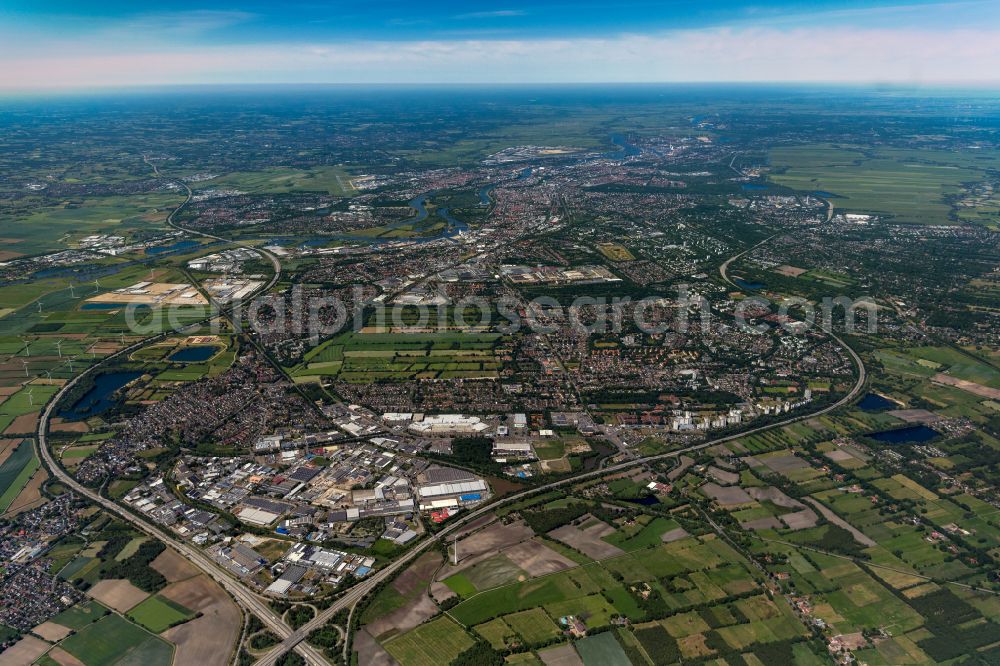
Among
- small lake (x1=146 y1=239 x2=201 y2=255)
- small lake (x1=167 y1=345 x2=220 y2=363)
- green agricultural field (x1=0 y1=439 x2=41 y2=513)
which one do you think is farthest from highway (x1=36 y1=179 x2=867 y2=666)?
small lake (x1=146 y1=239 x2=201 y2=255)

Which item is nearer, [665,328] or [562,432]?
[562,432]

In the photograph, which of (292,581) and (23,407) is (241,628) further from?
(23,407)

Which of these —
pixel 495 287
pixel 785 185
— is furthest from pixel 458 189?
pixel 785 185

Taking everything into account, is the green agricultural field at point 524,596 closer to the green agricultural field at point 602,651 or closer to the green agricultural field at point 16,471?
the green agricultural field at point 602,651

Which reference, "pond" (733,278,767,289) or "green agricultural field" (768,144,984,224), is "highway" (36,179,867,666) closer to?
"pond" (733,278,767,289)

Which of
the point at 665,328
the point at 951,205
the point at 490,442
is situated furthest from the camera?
the point at 951,205

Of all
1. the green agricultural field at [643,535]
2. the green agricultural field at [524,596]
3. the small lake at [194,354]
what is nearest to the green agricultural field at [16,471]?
the small lake at [194,354]

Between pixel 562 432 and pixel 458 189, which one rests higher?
pixel 458 189
